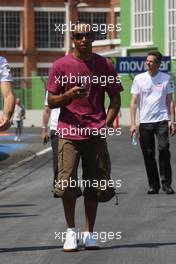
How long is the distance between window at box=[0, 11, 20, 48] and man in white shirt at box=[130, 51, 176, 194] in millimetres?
56842

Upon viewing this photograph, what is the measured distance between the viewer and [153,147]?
14.1 m

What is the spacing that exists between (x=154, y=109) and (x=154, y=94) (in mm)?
215

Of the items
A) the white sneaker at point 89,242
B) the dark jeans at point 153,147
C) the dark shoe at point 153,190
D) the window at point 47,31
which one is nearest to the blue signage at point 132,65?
the window at point 47,31

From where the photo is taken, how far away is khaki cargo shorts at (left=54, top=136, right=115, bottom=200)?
891 centimetres

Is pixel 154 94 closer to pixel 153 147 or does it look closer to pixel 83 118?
pixel 153 147

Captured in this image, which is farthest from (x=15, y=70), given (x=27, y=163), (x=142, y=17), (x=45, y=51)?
(x=27, y=163)

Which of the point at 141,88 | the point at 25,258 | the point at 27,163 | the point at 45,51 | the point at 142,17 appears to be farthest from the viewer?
the point at 45,51

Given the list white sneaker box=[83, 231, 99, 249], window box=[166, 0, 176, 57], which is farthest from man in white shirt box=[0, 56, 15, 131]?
window box=[166, 0, 176, 57]

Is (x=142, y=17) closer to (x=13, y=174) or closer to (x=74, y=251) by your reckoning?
(x=13, y=174)

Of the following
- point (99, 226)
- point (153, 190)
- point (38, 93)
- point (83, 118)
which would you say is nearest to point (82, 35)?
point (83, 118)

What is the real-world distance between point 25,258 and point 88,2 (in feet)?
211

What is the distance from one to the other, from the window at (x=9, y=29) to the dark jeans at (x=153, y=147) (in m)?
56.8

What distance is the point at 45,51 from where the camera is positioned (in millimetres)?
70562

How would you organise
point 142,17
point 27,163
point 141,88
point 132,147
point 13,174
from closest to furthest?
point 141,88
point 13,174
point 27,163
point 132,147
point 142,17
